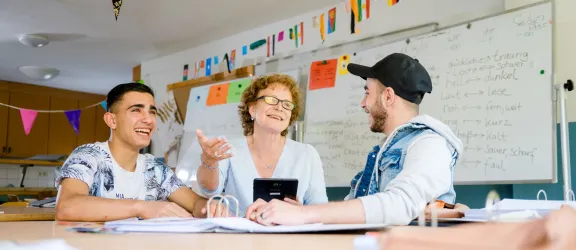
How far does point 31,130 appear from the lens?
7039 millimetres

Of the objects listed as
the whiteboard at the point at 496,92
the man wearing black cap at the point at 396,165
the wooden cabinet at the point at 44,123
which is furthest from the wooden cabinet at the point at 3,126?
the man wearing black cap at the point at 396,165

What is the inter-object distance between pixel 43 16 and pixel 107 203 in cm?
344

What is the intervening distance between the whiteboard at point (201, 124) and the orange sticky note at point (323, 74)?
0.18 meters

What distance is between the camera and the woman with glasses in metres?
2.04

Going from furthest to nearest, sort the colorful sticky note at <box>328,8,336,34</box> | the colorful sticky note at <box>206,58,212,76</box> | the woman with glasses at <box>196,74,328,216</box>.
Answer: the colorful sticky note at <box>206,58,212,76</box> → the colorful sticky note at <box>328,8,336,34</box> → the woman with glasses at <box>196,74,328,216</box>

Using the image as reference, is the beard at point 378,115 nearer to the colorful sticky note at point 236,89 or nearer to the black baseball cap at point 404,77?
the black baseball cap at point 404,77

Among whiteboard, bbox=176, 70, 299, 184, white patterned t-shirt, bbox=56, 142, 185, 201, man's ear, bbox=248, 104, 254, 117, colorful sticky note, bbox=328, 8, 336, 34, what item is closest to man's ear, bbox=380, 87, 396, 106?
Result: man's ear, bbox=248, 104, 254, 117

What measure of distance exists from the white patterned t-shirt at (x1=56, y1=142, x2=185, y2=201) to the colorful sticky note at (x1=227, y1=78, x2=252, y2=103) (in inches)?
90.2

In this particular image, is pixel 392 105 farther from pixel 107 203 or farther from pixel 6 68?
pixel 6 68

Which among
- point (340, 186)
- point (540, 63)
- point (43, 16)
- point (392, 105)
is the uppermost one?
point (43, 16)

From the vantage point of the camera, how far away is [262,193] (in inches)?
53.6

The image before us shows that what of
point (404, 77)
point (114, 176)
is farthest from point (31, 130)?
point (404, 77)

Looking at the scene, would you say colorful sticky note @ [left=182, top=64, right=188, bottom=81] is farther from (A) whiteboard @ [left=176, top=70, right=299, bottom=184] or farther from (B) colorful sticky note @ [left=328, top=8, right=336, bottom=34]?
(B) colorful sticky note @ [left=328, top=8, right=336, bottom=34]

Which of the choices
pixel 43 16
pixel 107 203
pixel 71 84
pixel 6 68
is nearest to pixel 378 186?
pixel 107 203
